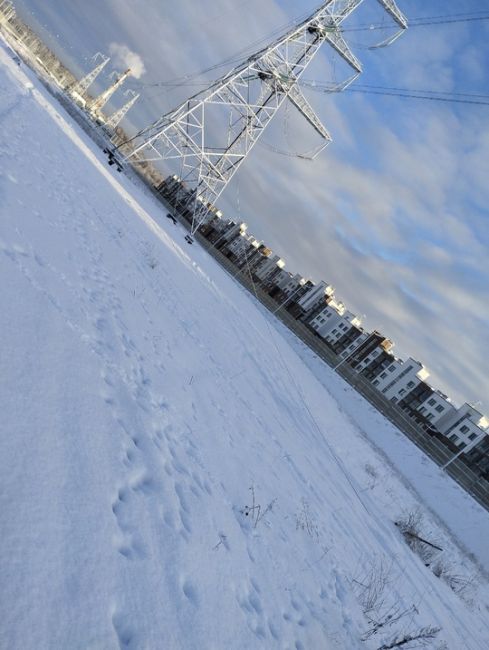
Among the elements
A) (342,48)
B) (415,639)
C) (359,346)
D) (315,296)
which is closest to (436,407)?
(359,346)

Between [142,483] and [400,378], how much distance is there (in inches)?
2767

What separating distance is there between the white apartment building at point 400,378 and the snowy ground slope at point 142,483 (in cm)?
6101

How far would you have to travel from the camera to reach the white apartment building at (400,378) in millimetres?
66750

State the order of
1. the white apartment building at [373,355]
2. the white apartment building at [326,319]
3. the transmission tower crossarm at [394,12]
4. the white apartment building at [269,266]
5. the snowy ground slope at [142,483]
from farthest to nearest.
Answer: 1. the white apartment building at [269,266]
2. the white apartment building at [326,319]
3. the white apartment building at [373,355]
4. the transmission tower crossarm at [394,12]
5. the snowy ground slope at [142,483]

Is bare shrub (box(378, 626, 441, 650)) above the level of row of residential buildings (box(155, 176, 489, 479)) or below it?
below

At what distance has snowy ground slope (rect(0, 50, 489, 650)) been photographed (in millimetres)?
2473

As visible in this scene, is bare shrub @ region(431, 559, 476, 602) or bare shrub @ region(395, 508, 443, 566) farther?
bare shrub @ region(395, 508, 443, 566)

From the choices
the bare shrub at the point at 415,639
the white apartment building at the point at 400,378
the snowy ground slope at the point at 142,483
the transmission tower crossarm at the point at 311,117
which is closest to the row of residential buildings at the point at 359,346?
the white apartment building at the point at 400,378

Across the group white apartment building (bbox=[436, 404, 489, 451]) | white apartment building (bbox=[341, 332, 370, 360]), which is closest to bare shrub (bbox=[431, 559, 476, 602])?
white apartment building (bbox=[436, 404, 489, 451])

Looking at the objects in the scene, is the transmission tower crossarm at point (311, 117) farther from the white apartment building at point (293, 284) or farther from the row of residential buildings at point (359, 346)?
the white apartment building at point (293, 284)

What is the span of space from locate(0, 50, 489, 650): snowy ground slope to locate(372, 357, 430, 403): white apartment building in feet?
200

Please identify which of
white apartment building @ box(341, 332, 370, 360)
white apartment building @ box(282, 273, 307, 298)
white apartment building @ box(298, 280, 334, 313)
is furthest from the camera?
white apartment building @ box(282, 273, 307, 298)

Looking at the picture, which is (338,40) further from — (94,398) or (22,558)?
(22,558)

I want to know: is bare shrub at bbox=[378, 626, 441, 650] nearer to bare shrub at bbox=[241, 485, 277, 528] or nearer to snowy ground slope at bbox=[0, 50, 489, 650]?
snowy ground slope at bbox=[0, 50, 489, 650]
